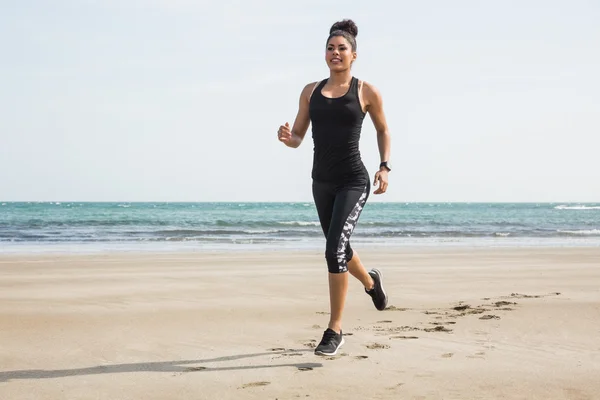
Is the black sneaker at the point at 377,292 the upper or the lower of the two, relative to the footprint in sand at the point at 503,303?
upper

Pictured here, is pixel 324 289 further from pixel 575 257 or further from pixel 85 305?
pixel 575 257

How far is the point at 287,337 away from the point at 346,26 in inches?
90.6

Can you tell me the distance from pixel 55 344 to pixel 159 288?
3.29 meters

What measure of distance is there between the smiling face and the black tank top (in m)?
0.13

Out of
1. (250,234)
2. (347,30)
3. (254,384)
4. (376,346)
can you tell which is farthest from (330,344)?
(250,234)

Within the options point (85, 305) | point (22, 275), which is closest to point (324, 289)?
point (85, 305)

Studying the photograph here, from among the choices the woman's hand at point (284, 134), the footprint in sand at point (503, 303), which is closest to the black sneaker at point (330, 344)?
the woman's hand at point (284, 134)

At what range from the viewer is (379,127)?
183 inches

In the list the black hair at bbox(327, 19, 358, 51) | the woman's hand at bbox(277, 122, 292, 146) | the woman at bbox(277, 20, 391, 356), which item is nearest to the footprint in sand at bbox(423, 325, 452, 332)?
the woman at bbox(277, 20, 391, 356)

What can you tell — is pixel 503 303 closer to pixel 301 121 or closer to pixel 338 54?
pixel 301 121

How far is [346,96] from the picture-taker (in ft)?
14.5

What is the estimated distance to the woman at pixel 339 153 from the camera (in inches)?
174

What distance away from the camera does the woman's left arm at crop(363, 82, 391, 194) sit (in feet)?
14.7

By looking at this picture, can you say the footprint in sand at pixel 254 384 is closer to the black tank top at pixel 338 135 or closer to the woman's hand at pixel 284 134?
the black tank top at pixel 338 135
